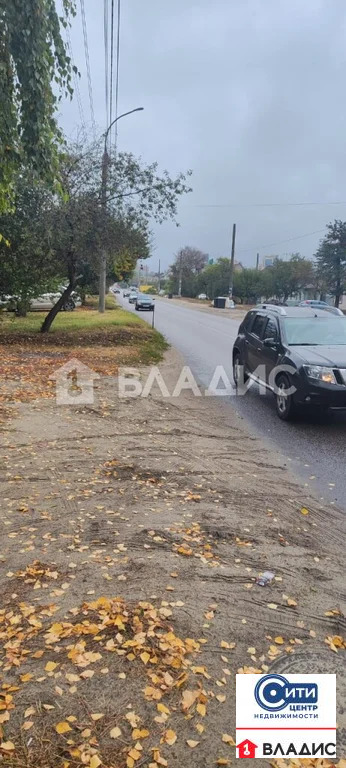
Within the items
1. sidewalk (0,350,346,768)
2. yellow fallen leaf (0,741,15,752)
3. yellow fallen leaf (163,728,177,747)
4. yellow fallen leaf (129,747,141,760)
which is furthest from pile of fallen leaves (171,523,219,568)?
yellow fallen leaf (0,741,15,752)

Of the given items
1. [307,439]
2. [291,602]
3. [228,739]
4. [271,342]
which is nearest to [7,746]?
[228,739]

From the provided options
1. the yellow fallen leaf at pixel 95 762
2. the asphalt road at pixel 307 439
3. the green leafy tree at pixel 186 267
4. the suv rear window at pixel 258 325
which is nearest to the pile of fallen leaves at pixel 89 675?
the yellow fallen leaf at pixel 95 762

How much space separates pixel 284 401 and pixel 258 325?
2.60m

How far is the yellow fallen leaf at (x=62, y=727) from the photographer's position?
2.32 meters

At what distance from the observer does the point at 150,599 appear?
327 cm

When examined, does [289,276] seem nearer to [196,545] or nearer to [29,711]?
[196,545]

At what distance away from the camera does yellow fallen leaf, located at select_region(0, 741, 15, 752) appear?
7.34 feet

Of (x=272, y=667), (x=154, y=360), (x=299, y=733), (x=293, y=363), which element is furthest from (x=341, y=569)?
(x=154, y=360)

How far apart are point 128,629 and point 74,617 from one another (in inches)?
13.4

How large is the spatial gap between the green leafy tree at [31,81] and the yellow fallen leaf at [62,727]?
186 inches

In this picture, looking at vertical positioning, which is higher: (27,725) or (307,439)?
(307,439)

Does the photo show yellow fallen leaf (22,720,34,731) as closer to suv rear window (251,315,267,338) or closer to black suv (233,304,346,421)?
black suv (233,304,346,421)

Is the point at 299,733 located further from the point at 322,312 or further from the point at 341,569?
the point at 322,312

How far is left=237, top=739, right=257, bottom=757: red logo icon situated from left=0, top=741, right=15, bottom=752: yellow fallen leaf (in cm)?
99
